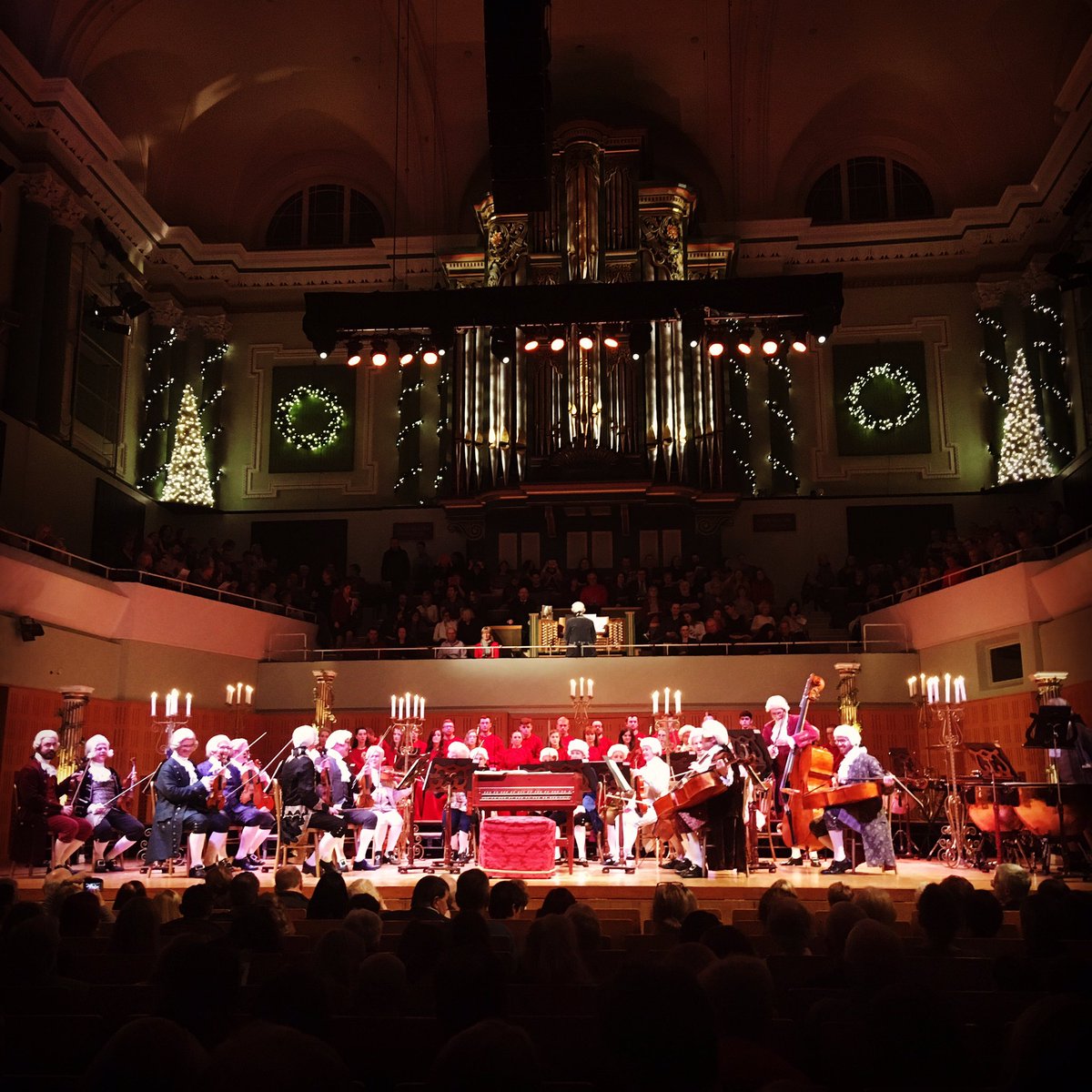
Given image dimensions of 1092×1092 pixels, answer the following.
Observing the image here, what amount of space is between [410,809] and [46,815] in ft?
12.2

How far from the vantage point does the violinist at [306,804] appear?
1160 centimetres

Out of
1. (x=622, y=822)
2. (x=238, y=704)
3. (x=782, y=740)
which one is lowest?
(x=622, y=822)

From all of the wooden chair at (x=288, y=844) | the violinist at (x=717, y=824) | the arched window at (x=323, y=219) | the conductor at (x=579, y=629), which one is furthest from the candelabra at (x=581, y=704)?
the arched window at (x=323, y=219)

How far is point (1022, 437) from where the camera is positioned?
66.7 ft

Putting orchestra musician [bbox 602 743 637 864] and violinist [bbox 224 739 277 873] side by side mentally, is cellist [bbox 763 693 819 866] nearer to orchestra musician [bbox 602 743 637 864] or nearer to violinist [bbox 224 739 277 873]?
orchestra musician [bbox 602 743 637 864]

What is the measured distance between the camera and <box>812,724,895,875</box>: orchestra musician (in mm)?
10719

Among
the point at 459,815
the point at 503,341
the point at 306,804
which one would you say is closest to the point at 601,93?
the point at 503,341

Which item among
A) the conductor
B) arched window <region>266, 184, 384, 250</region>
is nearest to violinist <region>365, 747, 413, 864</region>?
the conductor

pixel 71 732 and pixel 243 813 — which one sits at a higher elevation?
pixel 71 732

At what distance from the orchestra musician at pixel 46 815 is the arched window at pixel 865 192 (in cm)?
1762

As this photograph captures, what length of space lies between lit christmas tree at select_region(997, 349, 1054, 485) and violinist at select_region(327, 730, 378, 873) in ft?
44.7

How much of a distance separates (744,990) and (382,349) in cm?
1205

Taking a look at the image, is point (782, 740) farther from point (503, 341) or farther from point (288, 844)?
point (503, 341)

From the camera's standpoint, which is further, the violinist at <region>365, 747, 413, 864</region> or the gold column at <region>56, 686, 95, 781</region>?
the gold column at <region>56, 686, 95, 781</region>
